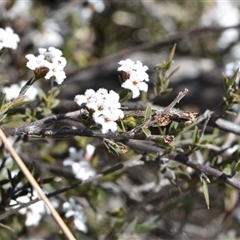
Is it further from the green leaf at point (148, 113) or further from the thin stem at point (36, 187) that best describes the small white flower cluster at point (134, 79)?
the thin stem at point (36, 187)

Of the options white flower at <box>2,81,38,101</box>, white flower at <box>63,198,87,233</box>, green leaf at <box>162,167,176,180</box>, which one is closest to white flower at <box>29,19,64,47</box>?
white flower at <box>2,81,38,101</box>

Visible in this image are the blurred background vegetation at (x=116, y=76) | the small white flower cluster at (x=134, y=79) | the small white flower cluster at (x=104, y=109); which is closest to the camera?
the small white flower cluster at (x=104, y=109)

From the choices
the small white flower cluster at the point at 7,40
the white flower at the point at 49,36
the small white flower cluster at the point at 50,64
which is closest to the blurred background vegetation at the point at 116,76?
the white flower at the point at 49,36

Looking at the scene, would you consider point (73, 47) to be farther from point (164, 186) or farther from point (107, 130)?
point (107, 130)

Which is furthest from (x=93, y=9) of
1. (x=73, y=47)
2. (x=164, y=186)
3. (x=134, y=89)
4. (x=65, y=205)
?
(x=134, y=89)

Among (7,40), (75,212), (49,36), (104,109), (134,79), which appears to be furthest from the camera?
(49,36)

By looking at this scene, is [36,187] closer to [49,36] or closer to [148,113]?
[148,113]

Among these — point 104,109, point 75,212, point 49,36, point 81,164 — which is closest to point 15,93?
point 81,164
